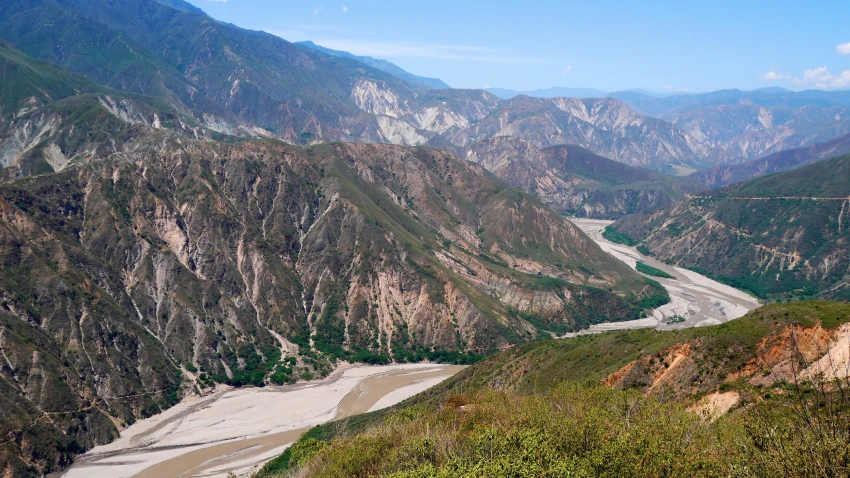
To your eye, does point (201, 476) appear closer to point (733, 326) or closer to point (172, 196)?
point (733, 326)

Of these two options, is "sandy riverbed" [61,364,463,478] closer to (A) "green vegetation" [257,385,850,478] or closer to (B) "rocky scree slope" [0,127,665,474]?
(B) "rocky scree slope" [0,127,665,474]

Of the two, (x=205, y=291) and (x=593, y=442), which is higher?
(x=593, y=442)

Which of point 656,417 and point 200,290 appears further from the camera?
point 200,290

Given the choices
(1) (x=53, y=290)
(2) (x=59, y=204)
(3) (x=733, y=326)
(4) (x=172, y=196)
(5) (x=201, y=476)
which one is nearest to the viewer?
(3) (x=733, y=326)

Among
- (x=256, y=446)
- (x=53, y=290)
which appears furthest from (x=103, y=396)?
(x=256, y=446)

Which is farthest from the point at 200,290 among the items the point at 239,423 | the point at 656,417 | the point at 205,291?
the point at 656,417

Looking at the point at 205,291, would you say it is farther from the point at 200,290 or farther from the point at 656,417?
the point at 656,417

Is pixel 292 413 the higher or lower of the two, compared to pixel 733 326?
lower
